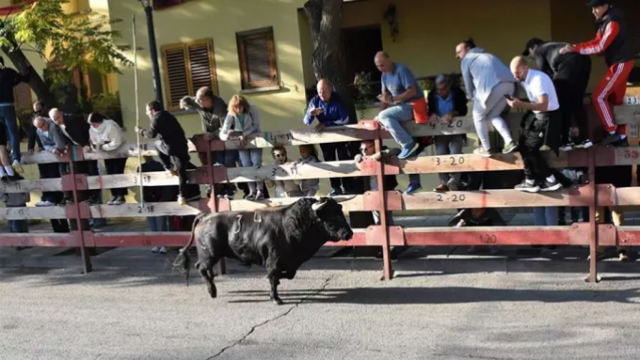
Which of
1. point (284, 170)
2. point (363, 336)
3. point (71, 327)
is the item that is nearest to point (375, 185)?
point (284, 170)

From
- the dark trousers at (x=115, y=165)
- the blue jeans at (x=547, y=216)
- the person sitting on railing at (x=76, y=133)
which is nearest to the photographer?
the blue jeans at (x=547, y=216)

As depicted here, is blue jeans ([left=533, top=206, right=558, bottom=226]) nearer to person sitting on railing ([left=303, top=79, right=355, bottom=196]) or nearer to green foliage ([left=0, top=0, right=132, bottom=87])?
person sitting on railing ([left=303, top=79, right=355, bottom=196])

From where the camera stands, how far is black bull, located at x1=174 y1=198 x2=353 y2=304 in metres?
6.87

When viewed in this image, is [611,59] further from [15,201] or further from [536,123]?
[15,201]

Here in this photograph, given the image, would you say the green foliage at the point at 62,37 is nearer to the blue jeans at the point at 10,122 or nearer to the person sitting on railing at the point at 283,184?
the blue jeans at the point at 10,122

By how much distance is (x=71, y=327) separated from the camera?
6.86 m

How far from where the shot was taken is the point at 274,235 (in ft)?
23.2

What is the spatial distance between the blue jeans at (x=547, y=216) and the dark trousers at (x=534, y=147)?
2.91ft

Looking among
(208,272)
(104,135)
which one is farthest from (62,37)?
(208,272)

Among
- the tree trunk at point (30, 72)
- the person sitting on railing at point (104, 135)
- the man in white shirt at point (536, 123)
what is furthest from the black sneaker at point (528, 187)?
the tree trunk at point (30, 72)

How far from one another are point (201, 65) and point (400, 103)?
6953mm

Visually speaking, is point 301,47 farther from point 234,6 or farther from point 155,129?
point 155,129

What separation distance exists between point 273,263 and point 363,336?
1504mm

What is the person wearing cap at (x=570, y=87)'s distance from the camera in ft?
22.1
